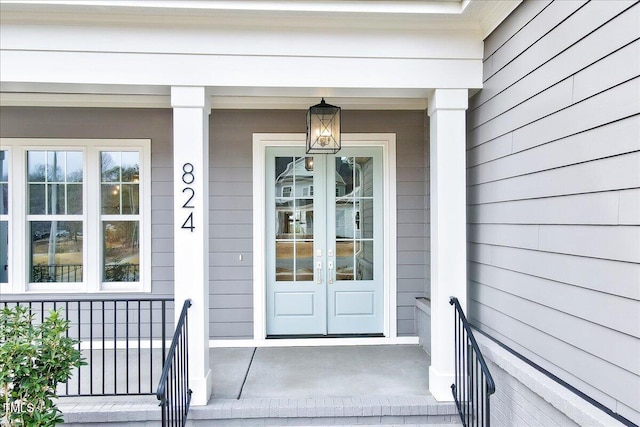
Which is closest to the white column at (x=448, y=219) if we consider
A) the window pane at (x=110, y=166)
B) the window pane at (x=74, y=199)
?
the window pane at (x=110, y=166)

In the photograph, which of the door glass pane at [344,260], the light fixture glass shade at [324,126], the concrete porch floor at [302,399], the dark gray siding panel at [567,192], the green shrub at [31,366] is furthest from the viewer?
the door glass pane at [344,260]

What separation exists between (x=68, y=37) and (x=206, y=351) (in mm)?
2352

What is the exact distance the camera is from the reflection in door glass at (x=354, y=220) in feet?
12.4

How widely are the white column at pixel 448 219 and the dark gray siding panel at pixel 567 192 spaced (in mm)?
186

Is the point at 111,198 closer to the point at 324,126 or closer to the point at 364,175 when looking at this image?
the point at 324,126

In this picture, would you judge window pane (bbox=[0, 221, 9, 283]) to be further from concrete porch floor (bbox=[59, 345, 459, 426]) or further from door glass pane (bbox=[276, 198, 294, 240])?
door glass pane (bbox=[276, 198, 294, 240])

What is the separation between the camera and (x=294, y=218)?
375 cm

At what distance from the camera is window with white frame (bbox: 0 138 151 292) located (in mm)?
3582

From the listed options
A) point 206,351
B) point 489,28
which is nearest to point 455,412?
point 206,351

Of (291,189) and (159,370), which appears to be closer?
(159,370)

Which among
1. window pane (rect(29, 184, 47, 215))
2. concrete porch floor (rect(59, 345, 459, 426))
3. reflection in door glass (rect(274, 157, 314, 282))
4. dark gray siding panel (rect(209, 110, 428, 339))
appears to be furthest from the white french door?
window pane (rect(29, 184, 47, 215))

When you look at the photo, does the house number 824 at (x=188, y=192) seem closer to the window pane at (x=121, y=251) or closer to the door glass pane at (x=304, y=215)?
the door glass pane at (x=304, y=215)

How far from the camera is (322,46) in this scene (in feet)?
8.20

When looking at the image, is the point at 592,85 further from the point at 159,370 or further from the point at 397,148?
the point at 159,370
